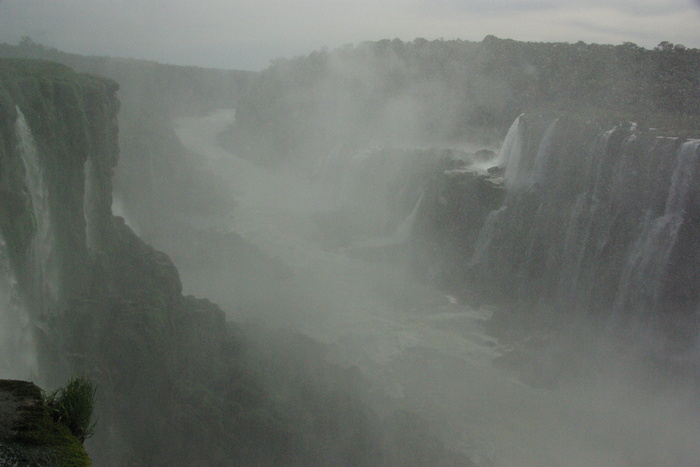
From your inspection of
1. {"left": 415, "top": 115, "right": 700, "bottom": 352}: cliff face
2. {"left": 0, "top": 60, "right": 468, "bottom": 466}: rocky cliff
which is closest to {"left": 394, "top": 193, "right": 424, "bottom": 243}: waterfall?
{"left": 415, "top": 115, "right": 700, "bottom": 352}: cliff face

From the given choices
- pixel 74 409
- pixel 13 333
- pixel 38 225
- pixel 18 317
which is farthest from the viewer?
pixel 38 225

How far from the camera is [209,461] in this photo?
34.5 feet

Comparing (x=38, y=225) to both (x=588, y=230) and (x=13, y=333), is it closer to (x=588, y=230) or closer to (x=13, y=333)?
(x=13, y=333)

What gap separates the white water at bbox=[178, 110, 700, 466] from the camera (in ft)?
43.8

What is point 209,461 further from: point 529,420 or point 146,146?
point 146,146

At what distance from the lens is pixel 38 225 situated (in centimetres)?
1077

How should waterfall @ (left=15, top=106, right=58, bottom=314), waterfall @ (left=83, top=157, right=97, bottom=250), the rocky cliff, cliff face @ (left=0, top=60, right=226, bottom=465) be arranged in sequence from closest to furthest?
cliff face @ (left=0, top=60, right=226, bottom=465)
the rocky cliff
waterfall @ (left=15, top=106, right=58, bottom=314)
waterfall @ (left=83, top=157, right=97, bottom=250)

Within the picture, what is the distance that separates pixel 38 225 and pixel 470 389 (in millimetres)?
10903

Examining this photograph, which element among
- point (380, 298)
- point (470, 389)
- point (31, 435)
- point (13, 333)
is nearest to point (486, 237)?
point (380, 298)

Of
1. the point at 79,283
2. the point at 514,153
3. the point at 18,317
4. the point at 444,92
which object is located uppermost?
the point at 444,92

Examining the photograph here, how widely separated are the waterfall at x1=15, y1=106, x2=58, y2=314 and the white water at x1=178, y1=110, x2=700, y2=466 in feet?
26.3

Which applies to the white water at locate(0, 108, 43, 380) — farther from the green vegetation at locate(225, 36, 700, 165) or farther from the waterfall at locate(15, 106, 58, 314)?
the green vegetation at locate(225, 36, 700, 165)

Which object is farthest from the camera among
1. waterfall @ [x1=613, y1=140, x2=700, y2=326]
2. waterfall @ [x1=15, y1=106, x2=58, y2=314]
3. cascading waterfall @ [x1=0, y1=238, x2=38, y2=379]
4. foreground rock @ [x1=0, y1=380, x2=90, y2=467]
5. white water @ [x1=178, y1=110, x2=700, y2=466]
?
waterfall @ [x1=613, y1=140, x2=700, y2=326]

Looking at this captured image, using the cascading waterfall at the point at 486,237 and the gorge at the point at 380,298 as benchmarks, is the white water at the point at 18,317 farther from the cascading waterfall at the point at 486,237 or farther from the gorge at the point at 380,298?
the cascading waterfall at the point at 486,237
